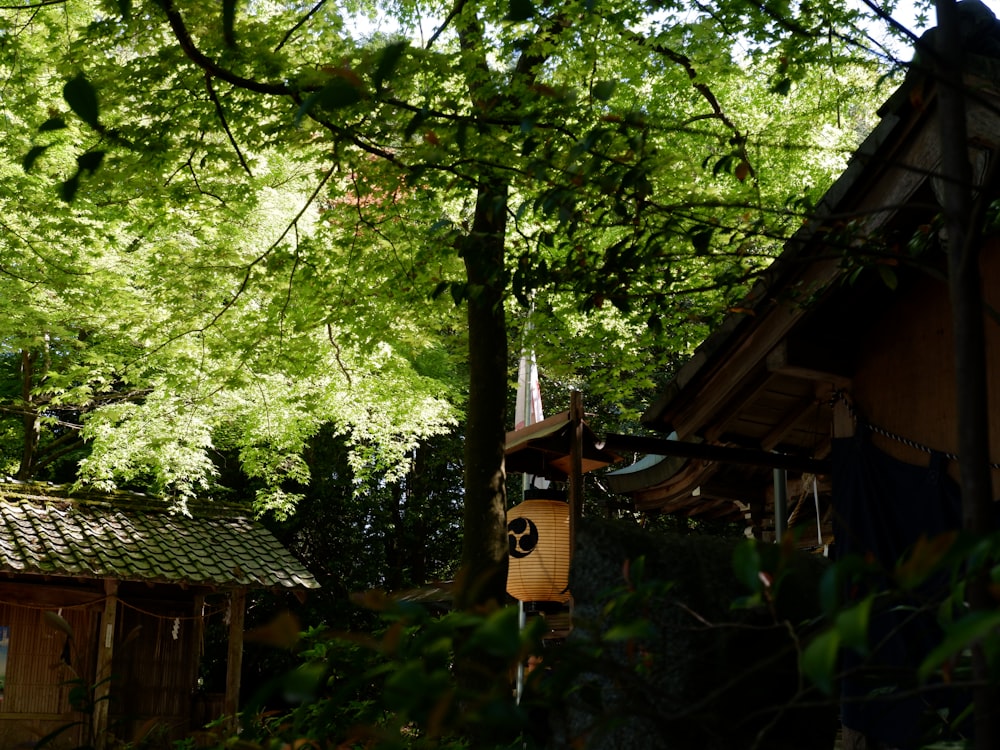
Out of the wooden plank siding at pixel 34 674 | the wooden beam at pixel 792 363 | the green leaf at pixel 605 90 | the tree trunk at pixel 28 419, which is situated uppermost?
the tree trunk at pixel 28 419

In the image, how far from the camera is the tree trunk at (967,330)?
1.64 meters

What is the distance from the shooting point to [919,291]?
17.7ft

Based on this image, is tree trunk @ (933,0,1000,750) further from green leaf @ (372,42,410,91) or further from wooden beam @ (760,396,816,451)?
wooden beam @ (760,396,816,451)

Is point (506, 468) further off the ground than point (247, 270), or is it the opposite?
point (247, 270)

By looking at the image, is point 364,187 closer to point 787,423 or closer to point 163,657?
point 787,423

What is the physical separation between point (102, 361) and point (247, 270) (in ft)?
22.4

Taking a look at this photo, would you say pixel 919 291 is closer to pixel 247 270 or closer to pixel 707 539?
pixel 707 539

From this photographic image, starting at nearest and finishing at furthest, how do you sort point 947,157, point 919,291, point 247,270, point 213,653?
1. point 947,157
2. point 919,291
3. point 247,270
4. point 213,653

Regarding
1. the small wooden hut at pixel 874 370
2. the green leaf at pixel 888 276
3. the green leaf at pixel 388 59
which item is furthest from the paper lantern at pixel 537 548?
the green leaf at pixel 388 59

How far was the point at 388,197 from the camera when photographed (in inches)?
323

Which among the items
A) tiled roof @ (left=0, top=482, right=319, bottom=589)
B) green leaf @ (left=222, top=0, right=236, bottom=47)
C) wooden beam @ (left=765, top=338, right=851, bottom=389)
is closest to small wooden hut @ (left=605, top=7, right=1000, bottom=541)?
wooden beam @ (left=765, top=338, right=851, bottom=389)

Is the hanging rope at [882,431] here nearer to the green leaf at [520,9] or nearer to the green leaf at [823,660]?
the green leaf at [520,9]

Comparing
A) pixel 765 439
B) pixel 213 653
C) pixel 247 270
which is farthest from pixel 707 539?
pixel 213 653

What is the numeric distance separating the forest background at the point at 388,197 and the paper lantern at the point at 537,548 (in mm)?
504
